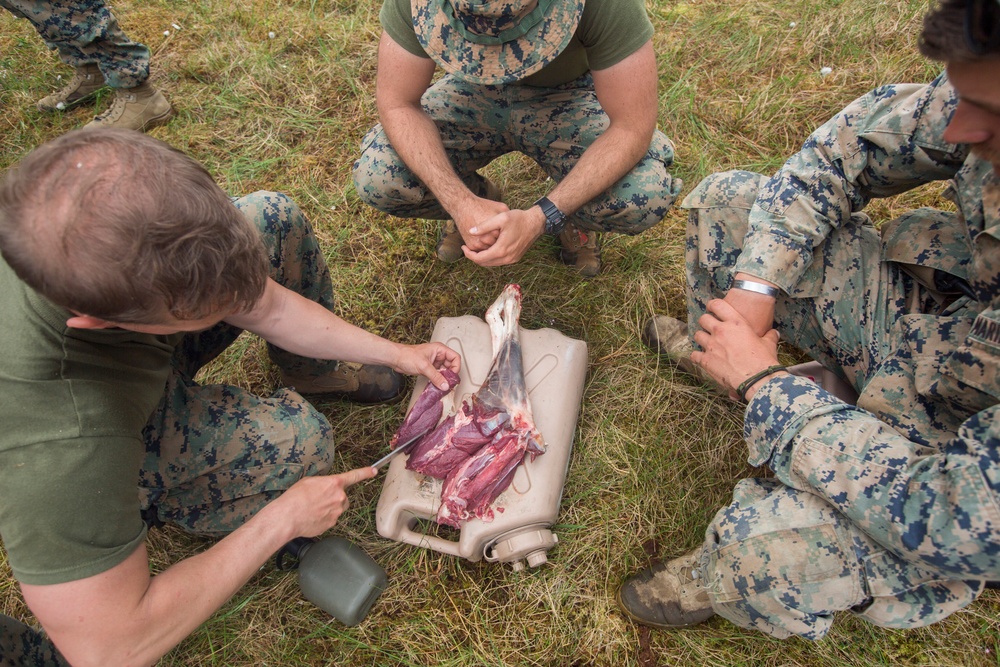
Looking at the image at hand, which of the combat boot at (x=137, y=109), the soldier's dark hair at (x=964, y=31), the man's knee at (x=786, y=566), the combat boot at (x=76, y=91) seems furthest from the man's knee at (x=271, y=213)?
the combat boot at (x=76, y=91)

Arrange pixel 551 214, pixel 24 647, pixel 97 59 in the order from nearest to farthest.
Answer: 1. pixel 24 647
2. pixel 551 214
3. pixel 97 59

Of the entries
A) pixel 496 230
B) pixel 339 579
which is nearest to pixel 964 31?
pixel 496 230

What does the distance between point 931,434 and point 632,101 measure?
5.65 ft

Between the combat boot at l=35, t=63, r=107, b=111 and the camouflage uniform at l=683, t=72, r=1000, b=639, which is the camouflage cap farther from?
the combat boot at l=35, t=63, r=107, b=111

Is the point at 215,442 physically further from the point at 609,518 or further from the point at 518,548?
the point at 609,518

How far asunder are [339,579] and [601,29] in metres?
2.61

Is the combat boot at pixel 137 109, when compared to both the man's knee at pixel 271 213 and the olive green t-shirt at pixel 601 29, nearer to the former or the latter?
the man's knee at pixel 271 213

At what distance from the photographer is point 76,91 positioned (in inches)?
175

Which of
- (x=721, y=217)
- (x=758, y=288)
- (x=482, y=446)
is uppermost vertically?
(x=721, y=217)

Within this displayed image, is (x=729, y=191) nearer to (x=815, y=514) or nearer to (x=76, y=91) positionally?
(x=815, y=514)

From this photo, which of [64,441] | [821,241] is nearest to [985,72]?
[821,241]

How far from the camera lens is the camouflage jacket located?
1.71 meters

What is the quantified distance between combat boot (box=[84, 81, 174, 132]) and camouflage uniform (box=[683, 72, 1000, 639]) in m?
4.00

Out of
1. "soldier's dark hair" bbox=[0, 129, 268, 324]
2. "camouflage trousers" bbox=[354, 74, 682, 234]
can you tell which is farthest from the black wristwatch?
"soldier's dark hair" bbox=[0, 129, 268, 324]
